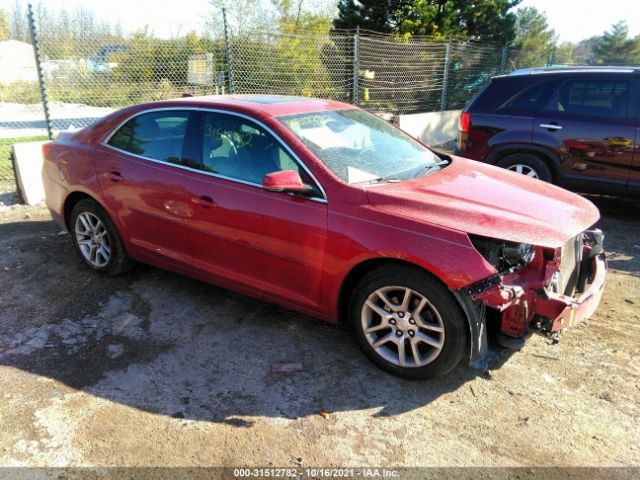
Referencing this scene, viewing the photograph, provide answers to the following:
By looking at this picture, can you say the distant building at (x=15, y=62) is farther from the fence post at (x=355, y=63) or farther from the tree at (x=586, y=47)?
the tree at (x=586, y=47)

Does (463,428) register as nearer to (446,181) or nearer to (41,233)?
(446,181)

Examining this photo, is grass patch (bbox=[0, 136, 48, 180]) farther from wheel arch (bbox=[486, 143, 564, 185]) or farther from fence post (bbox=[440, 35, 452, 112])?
fence post (bbox=[440, 35, 452, 112])

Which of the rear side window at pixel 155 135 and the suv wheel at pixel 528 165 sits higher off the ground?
the rear side window at pixel 155 135

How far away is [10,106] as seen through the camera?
2044 cm

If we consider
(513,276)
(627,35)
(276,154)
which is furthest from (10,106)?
(627,35)

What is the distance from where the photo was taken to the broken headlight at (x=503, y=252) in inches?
115

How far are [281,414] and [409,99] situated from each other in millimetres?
11142

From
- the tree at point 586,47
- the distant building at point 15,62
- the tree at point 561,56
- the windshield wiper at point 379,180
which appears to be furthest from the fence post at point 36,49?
the tree at point 586,47

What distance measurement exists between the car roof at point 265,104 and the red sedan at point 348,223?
0.07 feet

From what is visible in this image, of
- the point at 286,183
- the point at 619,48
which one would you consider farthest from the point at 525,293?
the point at 619,48

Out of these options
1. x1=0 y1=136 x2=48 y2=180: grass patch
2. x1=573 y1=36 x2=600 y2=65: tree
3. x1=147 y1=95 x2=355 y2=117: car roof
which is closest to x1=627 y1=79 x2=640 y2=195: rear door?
x1=147 y1=95 x2=355 y2=117: car roof

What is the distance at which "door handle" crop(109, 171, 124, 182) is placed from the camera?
13.8ft

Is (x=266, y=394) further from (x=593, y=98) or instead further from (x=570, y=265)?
(x=593, y=98)

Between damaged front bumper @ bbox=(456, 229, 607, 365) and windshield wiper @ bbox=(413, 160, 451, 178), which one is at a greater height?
windshield wiper @ bbox=(413, 160, 451, 178)
